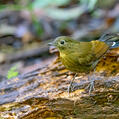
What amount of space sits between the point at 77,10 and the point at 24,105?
543cm

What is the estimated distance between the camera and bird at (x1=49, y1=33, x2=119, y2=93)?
419cm

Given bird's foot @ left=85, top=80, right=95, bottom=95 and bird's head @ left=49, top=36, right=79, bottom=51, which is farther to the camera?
bird's head @ left=49, top=36, right=79, bottom=51

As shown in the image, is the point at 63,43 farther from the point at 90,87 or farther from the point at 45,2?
the point at 45,2

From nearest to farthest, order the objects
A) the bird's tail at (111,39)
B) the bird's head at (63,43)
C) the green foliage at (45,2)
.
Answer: the bird's head at (63,43) < the bird's tail at (111,39) < the green foliage at (45,2)

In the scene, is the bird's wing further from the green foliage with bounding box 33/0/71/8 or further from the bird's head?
the green foliage with bounding box 33/0/71/8

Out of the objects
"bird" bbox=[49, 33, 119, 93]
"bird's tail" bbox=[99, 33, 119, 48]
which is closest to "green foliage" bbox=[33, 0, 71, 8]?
"bird's tail" bbox=[99, 33, 119, 48]

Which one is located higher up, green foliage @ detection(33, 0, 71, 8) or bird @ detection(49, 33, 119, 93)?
green foliage @ detection(33, 0, 71, 8)

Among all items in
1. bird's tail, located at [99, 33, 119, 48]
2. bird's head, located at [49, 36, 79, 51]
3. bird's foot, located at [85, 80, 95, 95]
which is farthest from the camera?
bird's tail, located at [99, 33, 119, 48]

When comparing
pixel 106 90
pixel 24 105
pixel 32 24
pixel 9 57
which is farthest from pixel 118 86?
pixel 32 24

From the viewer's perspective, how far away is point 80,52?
430 cm

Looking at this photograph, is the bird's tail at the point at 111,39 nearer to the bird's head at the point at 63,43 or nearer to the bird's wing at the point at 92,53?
the bird's wing at the point at 92,53

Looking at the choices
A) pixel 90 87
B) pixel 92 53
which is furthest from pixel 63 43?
pixel 90 87

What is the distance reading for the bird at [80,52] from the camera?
13.8ft

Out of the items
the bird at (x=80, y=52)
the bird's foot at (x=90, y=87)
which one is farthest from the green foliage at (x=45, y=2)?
the bird's foot at (x=90, y=87)
